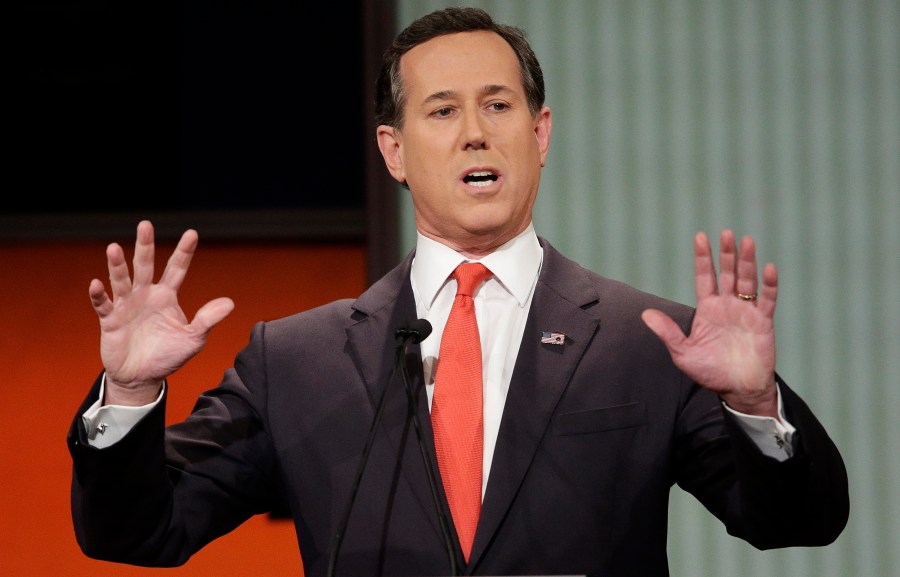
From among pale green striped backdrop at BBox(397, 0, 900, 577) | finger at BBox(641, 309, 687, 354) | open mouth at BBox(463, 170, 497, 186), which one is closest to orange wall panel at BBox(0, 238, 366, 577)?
pale green striped backdrop at BBox(397, 0, 900, 577)

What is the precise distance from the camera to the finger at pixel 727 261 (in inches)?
60.2

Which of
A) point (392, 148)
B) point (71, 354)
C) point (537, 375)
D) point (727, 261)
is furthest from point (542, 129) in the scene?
point (71, 354)

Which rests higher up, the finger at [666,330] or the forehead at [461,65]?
the forehead at [461,65]

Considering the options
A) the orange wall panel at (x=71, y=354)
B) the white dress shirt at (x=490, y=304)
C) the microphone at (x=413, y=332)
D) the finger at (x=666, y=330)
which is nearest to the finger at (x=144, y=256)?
the white dress shirt at (x=490, y=304)

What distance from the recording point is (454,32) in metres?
2.03

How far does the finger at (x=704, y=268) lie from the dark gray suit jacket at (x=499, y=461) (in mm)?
174

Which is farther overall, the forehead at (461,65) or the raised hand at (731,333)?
the forehead at (461,65)

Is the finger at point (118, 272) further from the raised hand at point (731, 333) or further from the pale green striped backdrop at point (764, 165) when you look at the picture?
the pale green striped backdrop at point (764, 165)

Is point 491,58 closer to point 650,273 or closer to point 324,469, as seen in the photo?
point 324,469

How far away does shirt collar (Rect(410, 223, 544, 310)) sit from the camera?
1889 mm

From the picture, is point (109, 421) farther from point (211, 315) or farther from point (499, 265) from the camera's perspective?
point (499, 265)

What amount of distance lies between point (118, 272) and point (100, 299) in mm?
43

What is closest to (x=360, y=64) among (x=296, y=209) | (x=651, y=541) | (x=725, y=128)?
(x=296, y=209)

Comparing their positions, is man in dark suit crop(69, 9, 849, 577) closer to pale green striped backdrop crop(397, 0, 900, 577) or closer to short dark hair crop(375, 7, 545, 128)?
short dark hair crop(375, 7, 545, 128)
